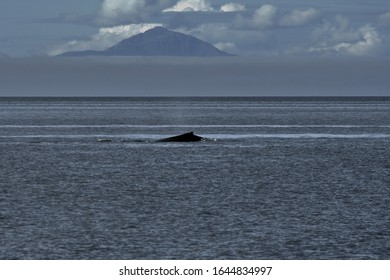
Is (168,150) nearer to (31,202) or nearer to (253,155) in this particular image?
(253,155)

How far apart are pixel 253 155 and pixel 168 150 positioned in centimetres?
931

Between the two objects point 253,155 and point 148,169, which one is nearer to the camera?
point 148,169

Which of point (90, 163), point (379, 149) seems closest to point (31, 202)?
point (90, 163)

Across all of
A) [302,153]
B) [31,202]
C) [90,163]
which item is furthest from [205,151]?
[31,202]

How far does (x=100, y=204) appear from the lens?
1702 inches

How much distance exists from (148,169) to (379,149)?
28.7 metres

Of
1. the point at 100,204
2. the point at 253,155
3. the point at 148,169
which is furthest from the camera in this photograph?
the point at 253,155

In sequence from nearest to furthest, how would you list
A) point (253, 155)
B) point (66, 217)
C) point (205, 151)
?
point (66, 217), point (253, 155), point (205, 151)

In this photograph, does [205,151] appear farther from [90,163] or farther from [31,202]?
[31,202]

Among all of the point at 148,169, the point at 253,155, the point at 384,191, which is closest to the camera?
the point at 384,191

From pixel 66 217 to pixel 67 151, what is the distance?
40.9 m

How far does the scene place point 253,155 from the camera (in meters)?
74.7
